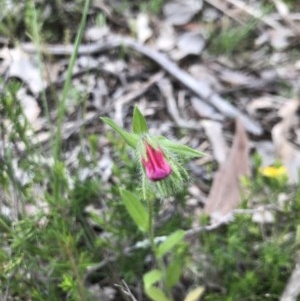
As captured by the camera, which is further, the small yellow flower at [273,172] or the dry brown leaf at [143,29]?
the dry brown leaf at [143,29]

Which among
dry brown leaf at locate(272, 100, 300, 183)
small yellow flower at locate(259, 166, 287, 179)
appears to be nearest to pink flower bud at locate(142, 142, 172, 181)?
small yellow flower at locate(259, 166, 287, 179)

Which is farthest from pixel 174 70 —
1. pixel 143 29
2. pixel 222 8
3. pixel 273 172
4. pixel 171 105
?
pixel 273 172

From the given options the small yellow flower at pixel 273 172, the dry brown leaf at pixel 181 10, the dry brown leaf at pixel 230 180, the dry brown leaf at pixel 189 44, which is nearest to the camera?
the small yellow flower at pixel 273 172

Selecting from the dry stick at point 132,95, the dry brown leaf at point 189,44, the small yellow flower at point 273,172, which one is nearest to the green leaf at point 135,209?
the small yellow flower at point 273,172

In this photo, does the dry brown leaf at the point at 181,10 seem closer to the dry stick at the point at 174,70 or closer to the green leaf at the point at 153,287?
the dry stick at the point at 174,70

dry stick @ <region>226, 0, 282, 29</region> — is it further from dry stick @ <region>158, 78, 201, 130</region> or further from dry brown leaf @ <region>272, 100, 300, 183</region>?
dry stick @ <region>158, 78, 201, 130</region>

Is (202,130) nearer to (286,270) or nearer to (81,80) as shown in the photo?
(81,80)

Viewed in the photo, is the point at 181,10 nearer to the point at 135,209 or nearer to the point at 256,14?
the point at 256,14
